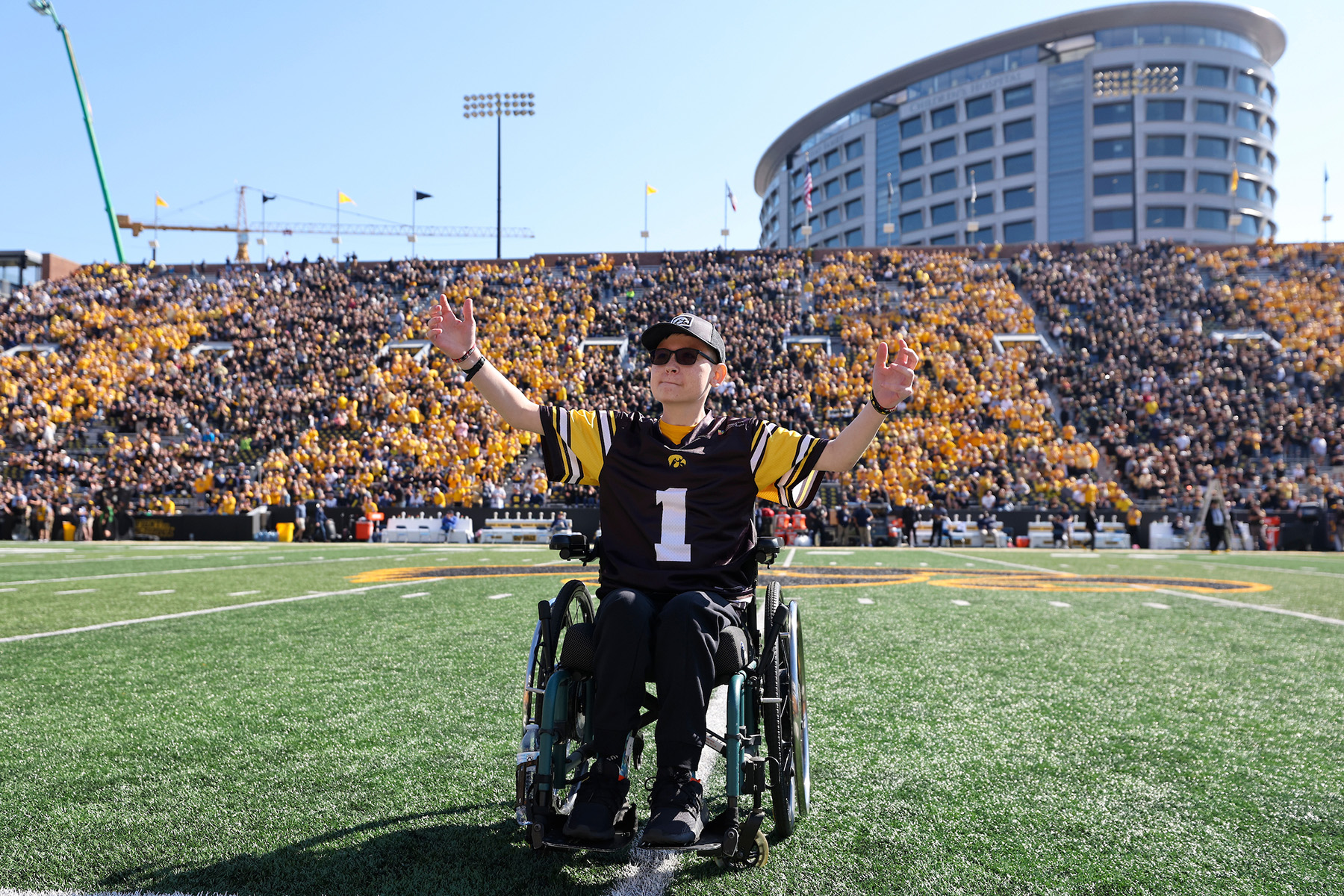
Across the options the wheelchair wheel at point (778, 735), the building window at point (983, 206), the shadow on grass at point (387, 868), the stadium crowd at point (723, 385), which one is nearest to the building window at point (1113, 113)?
the building window at point (983, 206)

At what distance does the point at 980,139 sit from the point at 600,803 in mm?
76459

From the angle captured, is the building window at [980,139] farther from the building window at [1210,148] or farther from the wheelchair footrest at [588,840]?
the wheelchair footrest at [588,840]

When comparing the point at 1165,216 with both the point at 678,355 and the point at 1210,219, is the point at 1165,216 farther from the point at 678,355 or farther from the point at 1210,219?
the point at 678,355

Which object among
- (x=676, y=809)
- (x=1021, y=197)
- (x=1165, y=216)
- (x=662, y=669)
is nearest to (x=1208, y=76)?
(x=1165, y=216)

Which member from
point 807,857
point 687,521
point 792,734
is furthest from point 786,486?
point 807,857

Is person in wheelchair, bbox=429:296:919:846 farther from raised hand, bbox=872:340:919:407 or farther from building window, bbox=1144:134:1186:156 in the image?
building window, bbox=1144:134:1186:156

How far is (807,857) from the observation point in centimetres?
262

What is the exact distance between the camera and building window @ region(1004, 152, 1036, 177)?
224ft

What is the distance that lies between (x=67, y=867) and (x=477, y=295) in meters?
33.8

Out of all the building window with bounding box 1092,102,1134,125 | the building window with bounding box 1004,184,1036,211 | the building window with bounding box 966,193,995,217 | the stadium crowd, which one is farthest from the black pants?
the building window with bounding box 1092,102,1134,125

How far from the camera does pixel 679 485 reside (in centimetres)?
309

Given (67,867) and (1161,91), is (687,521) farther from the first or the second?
(1161,91)

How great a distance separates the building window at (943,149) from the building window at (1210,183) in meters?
17.6

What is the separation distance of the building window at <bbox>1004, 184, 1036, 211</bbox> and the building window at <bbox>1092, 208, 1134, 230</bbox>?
458cm
